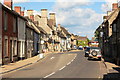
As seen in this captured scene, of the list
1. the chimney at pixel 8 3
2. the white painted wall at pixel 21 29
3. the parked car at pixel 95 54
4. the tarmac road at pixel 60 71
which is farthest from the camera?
the parked car at pixel 95 54

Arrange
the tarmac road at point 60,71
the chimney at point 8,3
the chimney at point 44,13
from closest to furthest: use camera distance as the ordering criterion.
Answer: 1. the tarmac road at point 60,71
2. the chimney at point 8,3
3. the chimney at point 44,13

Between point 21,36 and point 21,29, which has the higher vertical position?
point 21,29

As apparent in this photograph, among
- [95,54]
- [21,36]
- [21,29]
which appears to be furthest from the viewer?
[95,54]

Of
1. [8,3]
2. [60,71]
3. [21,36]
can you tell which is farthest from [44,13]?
[60,71]

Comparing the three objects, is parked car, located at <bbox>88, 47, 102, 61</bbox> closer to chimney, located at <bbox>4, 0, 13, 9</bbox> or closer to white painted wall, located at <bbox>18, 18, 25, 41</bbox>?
white painted wall, located at <bbox>18, 18, 25, 41</bbox>

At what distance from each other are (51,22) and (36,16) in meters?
8.07

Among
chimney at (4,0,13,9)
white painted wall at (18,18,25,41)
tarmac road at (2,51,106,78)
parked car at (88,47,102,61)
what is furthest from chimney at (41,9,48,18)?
tarmac road at (2,51,106,78)

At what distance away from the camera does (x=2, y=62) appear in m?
25.7

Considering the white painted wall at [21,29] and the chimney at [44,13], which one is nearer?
the white painted wall at [21,29]

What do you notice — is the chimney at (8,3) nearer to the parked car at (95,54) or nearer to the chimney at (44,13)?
the parked car at (95,54)

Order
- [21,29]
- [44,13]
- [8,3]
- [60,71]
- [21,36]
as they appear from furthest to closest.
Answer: [44,13] → [21,36] → [21,29] → [8,3] → [60,71]

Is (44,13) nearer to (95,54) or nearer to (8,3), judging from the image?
(95,54)

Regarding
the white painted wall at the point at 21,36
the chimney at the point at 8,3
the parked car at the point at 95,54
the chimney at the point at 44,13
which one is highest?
the chimney at the point at 44,13

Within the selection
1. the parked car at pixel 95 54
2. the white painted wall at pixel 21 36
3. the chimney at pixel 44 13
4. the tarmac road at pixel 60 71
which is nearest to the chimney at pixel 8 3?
the white painted wall at pixel 21 36
